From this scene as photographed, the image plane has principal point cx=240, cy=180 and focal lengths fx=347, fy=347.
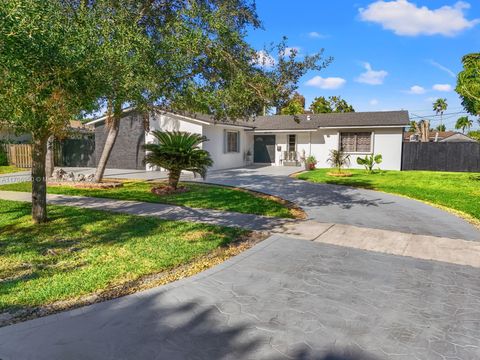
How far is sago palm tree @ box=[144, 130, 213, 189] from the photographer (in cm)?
1227

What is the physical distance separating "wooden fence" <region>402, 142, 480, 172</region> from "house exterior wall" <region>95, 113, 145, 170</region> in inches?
684

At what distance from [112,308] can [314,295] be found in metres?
2.45

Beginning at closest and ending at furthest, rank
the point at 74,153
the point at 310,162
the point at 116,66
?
the point at 116,66 < the point at 310,162 < the point at 74,153

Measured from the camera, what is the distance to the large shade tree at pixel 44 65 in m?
4.29

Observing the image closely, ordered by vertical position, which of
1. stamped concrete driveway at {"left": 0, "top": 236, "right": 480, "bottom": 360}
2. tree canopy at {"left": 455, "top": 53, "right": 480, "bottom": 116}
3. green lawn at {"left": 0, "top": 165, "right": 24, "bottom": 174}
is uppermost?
tree canopy at {"left": 455, "top": 53, "right": 480, "bottom": 116}

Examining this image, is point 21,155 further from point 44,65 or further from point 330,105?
point 330,105

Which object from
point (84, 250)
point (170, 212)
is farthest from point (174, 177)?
point (84, 250)

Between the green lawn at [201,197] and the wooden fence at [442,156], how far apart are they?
15.1 metres

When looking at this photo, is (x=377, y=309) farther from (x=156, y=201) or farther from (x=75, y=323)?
(x=156, y=201)

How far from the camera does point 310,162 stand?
23.3 m

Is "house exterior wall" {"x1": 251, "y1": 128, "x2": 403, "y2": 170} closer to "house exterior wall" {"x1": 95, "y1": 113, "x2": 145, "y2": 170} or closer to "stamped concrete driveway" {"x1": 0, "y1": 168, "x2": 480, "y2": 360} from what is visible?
"house exterior wall" {"x1": 95, "y1": 113, "x2": 145, "y2": 170}

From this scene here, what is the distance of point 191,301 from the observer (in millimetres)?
4211

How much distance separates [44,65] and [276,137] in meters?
22.3

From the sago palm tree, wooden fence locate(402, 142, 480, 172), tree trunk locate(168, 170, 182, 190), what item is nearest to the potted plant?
wooden fence locate(402, 142, 480, 172)
